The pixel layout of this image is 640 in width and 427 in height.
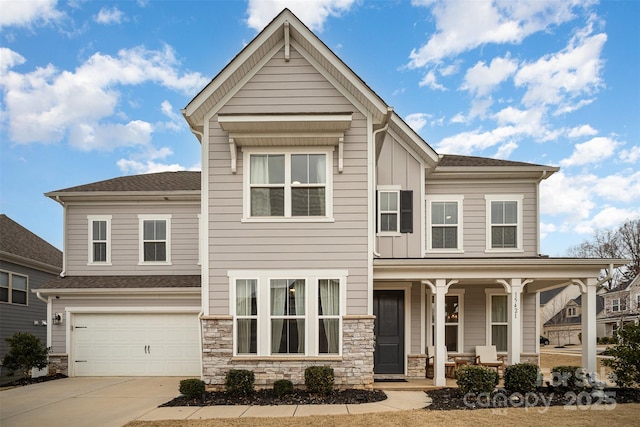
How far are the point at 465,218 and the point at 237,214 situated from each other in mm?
6508

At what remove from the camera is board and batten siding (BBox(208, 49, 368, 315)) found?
31.2 ft

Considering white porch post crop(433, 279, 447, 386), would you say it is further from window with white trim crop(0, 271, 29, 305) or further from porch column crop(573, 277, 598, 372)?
window with white trim crop(0, 271, 29, 305)

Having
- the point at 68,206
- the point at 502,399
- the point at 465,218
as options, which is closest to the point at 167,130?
the point at 68,206

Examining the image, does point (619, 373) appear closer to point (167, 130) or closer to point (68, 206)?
point (68, 206)

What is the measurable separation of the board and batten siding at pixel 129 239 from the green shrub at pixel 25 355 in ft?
7.31

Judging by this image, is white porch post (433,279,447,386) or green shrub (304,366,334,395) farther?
white porch post (433,279,447,386)

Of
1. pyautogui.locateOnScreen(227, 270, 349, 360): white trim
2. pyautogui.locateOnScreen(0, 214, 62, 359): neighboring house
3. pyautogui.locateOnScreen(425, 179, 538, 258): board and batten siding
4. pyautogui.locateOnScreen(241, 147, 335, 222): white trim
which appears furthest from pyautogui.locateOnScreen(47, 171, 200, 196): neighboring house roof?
pyautogui.locateOnScreen(425, 179, 538, 258): board and batten siding

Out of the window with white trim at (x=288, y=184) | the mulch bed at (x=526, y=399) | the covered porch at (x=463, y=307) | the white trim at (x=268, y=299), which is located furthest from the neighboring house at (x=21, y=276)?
the mulch bed at (x=526, y=399)

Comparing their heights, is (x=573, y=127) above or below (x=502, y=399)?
above

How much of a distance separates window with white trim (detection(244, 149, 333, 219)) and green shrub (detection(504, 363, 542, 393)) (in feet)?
16.9

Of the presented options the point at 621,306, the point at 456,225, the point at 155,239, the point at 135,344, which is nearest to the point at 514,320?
the point at 456,225

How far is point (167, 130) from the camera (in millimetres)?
21031

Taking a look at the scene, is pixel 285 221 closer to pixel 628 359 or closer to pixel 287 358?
pixel 287 358

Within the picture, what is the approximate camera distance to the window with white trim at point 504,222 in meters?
12.1
